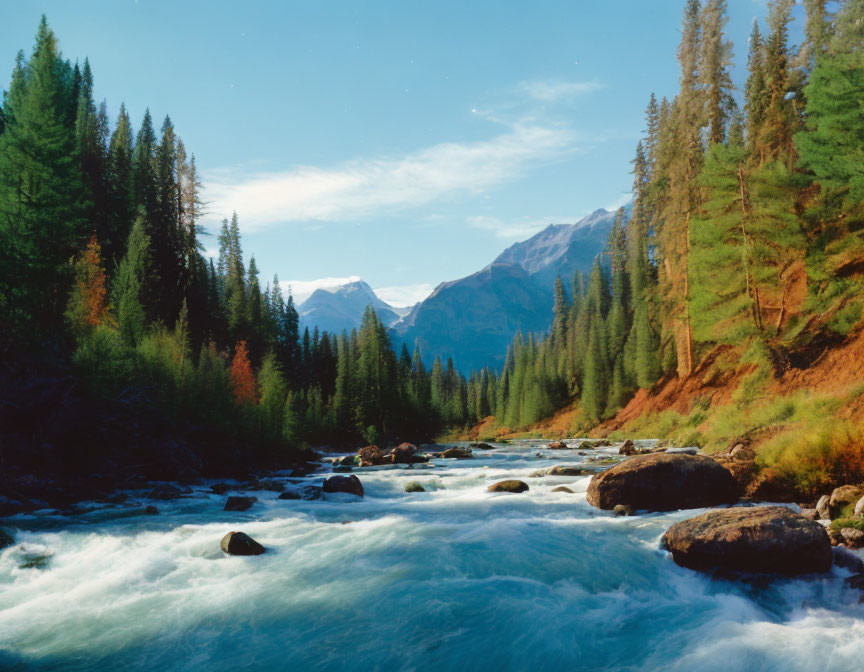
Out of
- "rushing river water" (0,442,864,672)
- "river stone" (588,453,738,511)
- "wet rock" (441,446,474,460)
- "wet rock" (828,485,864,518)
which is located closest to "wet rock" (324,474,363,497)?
"rushing river water" (0,442,864,672)

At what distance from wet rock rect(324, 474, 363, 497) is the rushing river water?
20.3ft

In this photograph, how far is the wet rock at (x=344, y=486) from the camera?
19.3 m

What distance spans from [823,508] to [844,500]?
397mm

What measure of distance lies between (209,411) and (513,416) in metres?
67.1

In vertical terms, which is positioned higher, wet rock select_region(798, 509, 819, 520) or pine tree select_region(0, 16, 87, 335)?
pine tree select_region(0, 16, 87, 335)

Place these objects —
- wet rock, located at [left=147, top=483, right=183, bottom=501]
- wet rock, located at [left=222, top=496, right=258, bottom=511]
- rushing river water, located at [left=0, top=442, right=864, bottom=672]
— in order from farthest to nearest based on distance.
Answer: wet rock, located at [left=147, top=483, right=183, bottom=501] < wet rock, located at [left=222, top=496, right=258, bottom=511] < rushing river water, located at [left=0, top=442, right=864, bottom=672]

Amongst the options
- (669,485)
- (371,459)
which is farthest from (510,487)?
(371,459)

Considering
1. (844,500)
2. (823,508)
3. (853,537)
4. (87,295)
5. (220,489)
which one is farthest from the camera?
(87,295)

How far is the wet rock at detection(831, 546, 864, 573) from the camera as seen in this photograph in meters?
7.72

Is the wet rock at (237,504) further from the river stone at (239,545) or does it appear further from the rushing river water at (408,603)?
the river stone at (239,545)

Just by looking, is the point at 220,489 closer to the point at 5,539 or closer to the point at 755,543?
the point at 5,539

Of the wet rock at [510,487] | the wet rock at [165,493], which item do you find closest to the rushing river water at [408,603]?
the wet rock at [510,487]

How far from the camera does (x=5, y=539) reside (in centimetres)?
1116

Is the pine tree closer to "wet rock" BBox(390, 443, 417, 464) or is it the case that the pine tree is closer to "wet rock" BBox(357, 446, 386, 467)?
"wet rock" BBox(357, 446, 386, 467)
